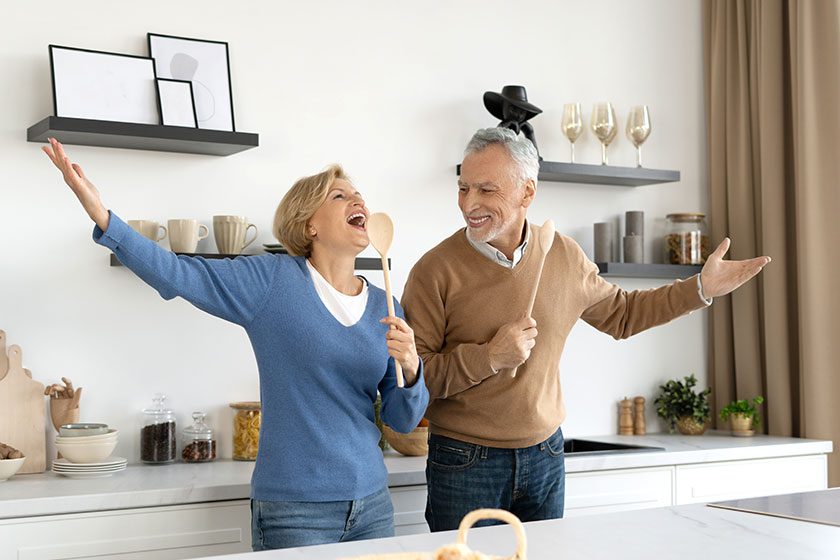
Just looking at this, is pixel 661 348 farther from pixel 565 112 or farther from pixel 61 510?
pixel 61 510

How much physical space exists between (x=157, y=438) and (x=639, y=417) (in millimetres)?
1934

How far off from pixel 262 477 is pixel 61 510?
64cm

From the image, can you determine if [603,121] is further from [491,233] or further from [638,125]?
[491,233]

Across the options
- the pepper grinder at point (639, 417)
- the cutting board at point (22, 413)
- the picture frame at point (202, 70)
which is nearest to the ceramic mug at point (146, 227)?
the picture frame at point (202, 70)

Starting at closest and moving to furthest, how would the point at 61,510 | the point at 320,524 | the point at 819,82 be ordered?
the point at 320,524, the point at 61,510, the point at 819,82

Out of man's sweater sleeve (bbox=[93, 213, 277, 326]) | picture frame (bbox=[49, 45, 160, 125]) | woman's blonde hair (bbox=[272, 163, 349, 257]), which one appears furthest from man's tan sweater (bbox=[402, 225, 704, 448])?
picture frame (bbox=[49, 45, 160, 125])

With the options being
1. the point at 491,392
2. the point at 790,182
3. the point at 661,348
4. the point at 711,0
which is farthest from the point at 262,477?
the point at 711,0

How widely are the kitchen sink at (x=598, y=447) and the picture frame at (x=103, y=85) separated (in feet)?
6.00

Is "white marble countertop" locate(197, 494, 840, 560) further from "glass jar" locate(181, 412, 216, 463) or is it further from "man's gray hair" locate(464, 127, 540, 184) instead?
"glass jar" locate(181, 412, 216, 463)

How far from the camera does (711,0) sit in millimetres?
4215

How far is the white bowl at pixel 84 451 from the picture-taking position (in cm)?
282

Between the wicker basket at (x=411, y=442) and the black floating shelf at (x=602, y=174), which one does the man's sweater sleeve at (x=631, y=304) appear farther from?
the black floating shelf at (x=602, y=174)

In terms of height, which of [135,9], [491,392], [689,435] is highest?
[135,9]

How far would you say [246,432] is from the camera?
317 cm
